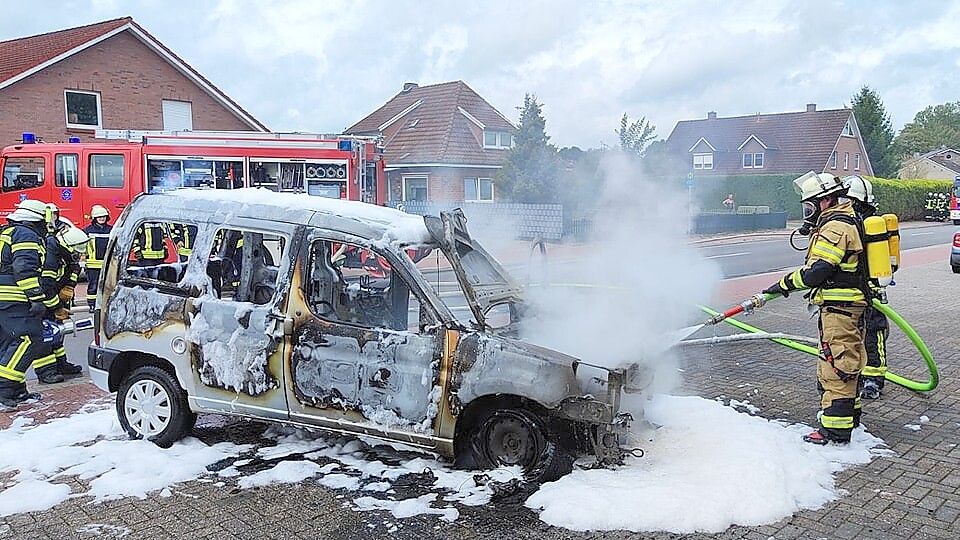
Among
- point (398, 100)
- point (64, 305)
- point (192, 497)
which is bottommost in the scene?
point (192, 497)

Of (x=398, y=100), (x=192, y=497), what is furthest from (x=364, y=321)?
(x=398, y=100)

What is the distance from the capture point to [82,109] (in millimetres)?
23969

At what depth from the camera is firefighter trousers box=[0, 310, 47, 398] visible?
21.4 feet

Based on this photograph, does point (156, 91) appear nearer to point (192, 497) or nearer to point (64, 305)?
point (64, 305)

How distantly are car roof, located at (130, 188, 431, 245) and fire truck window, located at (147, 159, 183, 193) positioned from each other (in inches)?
405

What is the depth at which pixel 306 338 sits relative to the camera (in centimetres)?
489

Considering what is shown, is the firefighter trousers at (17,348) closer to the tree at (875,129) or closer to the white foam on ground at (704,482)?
the white foam on ground at (704,482)

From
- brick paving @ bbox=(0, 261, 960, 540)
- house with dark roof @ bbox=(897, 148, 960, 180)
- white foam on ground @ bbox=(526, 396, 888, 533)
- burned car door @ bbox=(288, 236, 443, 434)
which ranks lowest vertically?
brick paving @ bbox=(0, 261, 960, 540)

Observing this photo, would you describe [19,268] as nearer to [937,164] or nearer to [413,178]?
[413,178]

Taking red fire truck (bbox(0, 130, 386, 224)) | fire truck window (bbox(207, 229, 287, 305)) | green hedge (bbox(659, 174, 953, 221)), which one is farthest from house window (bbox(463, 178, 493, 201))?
fire truck window (bbox(207, 229, 287, 305))

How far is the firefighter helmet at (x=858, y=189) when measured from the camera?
224 inches

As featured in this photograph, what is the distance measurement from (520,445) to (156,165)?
1283cm

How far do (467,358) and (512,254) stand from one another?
15.3 feet

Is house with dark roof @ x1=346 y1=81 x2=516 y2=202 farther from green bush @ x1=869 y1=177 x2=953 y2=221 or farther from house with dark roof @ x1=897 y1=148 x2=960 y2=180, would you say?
house with dark roof @ x1=897 y1=148 x2=960 y2=180
